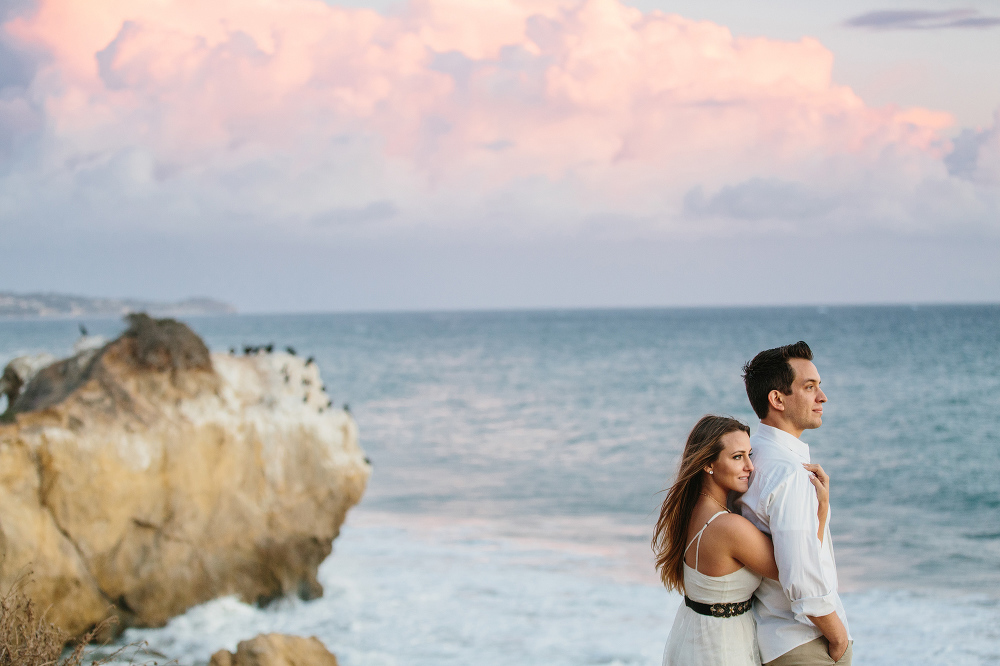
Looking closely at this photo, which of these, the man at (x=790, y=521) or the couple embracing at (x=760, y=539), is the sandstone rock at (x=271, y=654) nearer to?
the couple embracing at (x=760, y=539)

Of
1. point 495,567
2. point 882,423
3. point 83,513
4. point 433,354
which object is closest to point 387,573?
point 495,567

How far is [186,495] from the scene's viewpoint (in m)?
7.68

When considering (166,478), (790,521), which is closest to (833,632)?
(790,521)

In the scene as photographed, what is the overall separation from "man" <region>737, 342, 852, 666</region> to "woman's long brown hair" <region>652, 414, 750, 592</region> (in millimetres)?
172

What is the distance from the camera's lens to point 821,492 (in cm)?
315

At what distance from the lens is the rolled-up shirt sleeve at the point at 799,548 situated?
295cm

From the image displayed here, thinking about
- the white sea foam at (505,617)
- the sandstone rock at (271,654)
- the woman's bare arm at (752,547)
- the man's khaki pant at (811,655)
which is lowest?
the white sea foam at (505,617)

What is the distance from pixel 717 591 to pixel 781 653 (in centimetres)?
33

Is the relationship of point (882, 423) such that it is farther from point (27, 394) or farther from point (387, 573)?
point (27, 394)

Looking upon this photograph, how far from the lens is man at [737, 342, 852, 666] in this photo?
2975mm

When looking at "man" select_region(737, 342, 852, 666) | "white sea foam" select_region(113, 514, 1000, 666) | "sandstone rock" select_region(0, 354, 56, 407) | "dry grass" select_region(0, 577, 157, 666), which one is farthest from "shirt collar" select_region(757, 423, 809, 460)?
"sandstone rock" select_region(0, 354, 56, 407)

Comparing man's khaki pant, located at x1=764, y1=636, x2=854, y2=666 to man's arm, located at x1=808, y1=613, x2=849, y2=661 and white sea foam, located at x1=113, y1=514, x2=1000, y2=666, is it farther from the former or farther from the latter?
white sea foam, located at x1=113, y1=514, x2=1000, y2=666

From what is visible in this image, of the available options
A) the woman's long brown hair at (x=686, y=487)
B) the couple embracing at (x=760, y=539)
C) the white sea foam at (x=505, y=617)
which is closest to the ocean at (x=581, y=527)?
the white sea foam at (x=505, y=617)

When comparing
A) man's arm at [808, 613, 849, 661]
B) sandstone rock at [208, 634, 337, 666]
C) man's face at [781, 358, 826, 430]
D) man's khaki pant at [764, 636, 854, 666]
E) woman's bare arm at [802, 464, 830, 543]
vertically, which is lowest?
sandstone rock at [208, 634, 337, 666]
